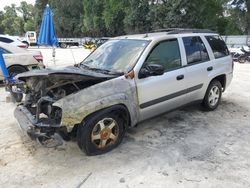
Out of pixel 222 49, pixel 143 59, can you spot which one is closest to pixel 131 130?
pixel 143 59

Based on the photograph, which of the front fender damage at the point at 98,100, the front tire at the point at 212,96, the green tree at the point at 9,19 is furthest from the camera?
the green tree at the point at 9,19

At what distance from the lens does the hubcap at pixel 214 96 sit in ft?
20.5

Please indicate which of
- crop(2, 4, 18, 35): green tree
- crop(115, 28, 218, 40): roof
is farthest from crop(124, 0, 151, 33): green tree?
crop(2, 4, 18, 35): green tree

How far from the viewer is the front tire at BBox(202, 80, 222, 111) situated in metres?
6.14

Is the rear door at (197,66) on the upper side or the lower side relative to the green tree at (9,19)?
lower

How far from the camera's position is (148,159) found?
419 cm

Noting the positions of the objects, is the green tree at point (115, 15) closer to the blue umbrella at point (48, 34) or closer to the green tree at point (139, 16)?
the green tree at point (139, 16)

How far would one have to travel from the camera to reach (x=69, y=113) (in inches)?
149

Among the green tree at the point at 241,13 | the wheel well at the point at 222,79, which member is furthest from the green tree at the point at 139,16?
the wheel well at the point at 222,79

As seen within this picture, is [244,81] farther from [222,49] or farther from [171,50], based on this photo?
[171,50]

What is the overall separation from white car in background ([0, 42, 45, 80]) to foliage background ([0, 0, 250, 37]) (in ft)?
91.3

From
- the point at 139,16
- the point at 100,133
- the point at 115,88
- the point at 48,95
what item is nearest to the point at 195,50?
the point at 115,88

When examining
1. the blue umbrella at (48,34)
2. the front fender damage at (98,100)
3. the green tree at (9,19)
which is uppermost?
the green tree at (9,19)

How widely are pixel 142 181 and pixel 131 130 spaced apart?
170 cm
